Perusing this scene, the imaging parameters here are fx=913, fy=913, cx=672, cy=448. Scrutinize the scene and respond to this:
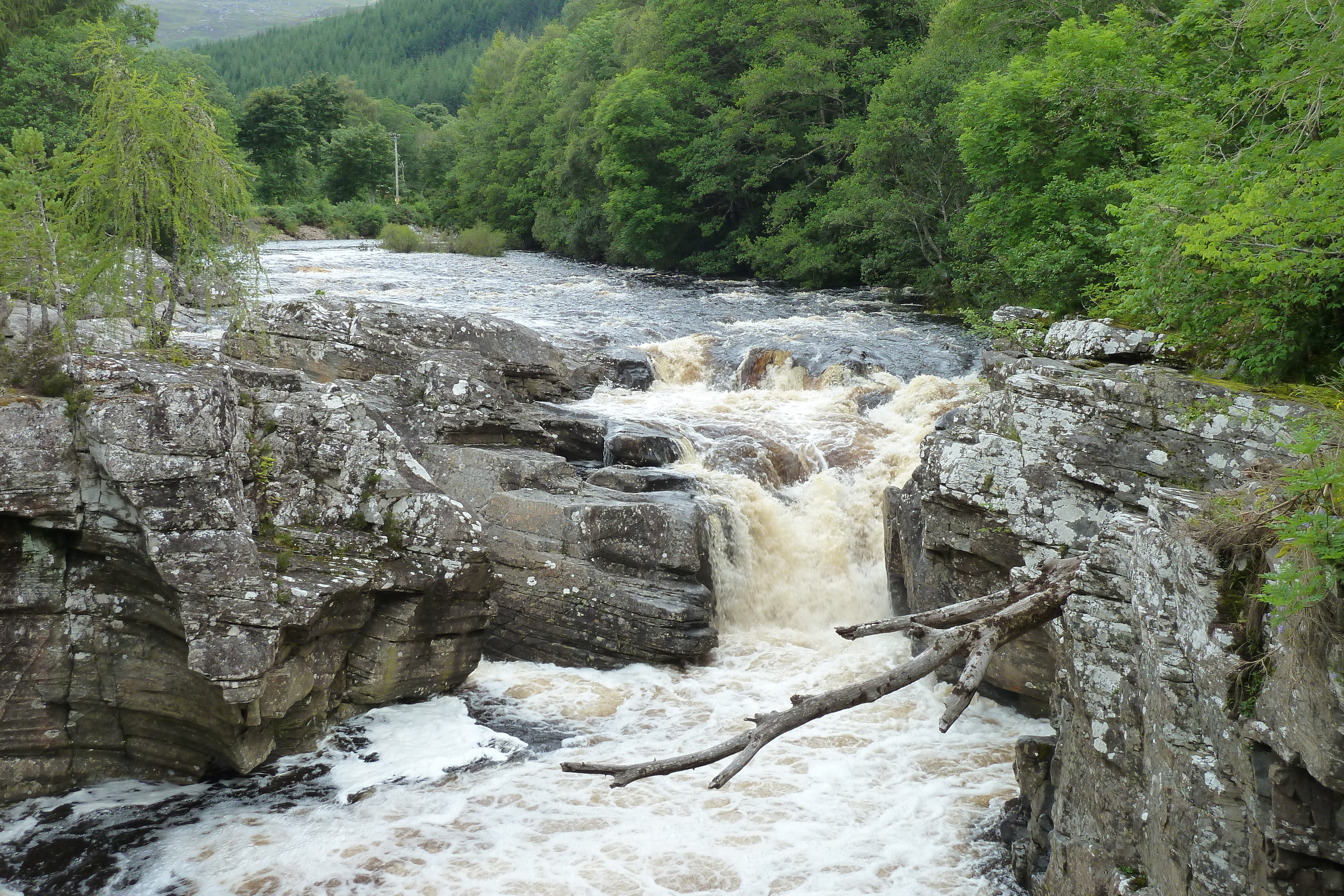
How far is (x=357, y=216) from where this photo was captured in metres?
57.1

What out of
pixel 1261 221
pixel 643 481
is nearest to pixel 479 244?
pixel 643 481

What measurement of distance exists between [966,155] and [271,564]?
16.1 meters

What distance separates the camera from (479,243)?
45.3m

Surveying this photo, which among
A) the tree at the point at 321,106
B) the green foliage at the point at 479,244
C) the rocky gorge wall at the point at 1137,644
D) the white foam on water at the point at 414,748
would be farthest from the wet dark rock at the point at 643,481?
the tree at the point at 321,106

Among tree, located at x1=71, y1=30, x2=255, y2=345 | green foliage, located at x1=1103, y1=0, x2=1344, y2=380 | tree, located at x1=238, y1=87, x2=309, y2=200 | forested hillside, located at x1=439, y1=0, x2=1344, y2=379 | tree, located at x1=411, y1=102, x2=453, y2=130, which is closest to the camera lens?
green foliage, located at x1=1103, y1=0, x2=1344, y2=380

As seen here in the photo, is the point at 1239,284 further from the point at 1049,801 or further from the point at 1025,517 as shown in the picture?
the point at 1049,801

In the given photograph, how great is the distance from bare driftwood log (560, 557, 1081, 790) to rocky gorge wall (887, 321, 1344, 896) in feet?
1.00

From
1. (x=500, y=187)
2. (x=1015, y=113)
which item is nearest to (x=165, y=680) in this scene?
(x=1015, y=113)

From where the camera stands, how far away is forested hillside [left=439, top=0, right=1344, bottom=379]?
6949mm

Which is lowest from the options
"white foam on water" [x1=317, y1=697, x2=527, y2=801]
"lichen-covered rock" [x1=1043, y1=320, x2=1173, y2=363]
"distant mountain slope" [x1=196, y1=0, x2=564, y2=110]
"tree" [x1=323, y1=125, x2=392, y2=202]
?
"white foam on water" [x1=317, y1=697, x2=527, y2=801]

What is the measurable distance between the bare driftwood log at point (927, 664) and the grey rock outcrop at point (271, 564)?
435 cm

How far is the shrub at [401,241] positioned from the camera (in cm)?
4381

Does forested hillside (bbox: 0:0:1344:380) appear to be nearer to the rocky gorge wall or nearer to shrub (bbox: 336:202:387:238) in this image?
shrub (bbox: 336:202:387:238)

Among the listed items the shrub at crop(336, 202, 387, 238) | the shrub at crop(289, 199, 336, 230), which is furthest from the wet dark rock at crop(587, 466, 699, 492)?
the shrub at crop(289, 199, 336, 230)
